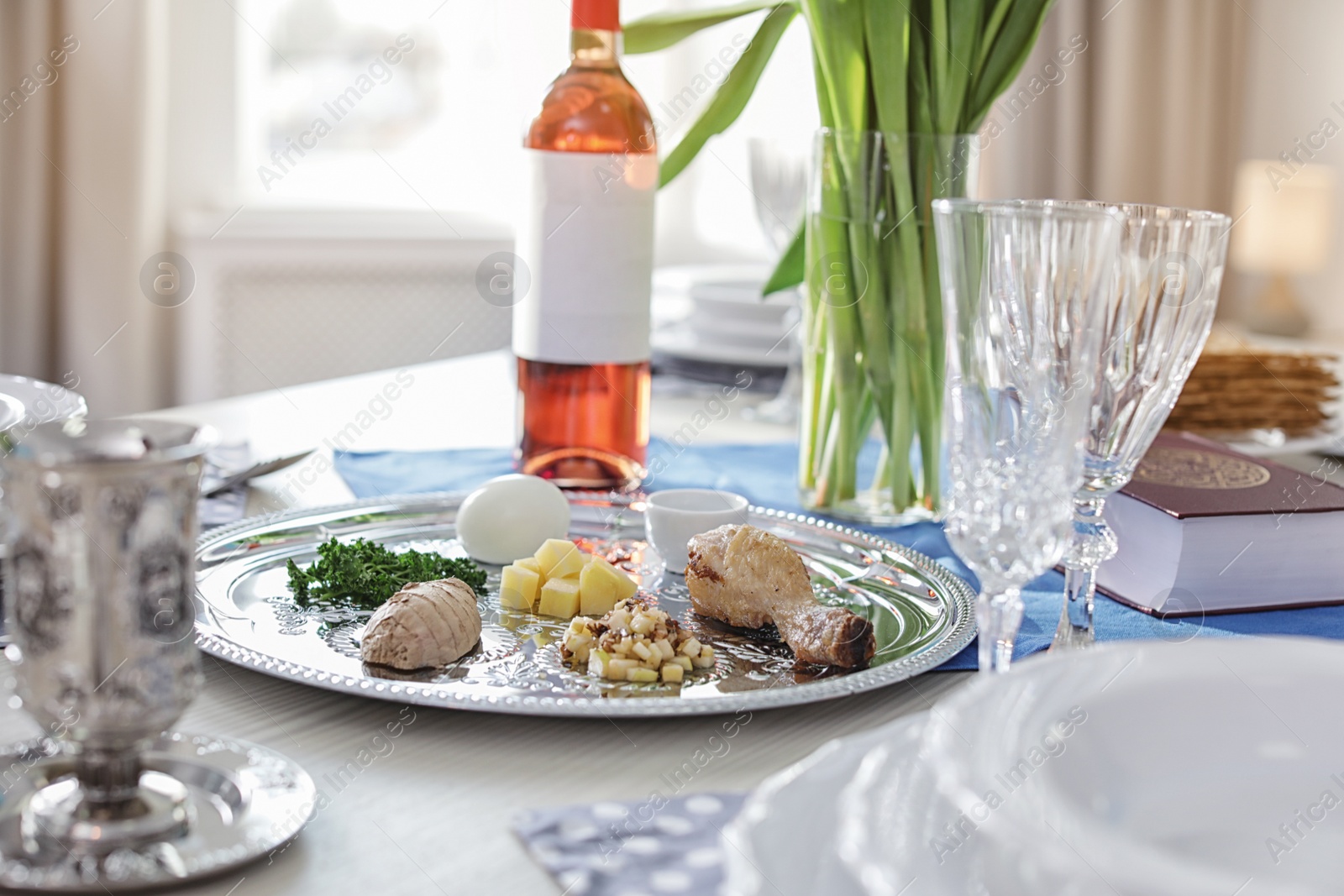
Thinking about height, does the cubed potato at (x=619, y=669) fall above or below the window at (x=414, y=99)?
below

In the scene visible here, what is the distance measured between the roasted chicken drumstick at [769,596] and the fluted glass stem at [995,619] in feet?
0.34

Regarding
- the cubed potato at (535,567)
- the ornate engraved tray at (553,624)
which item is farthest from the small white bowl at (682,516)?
the cubed potato at (535,567)

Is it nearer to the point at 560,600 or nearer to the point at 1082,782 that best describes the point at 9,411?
the point at 560,600

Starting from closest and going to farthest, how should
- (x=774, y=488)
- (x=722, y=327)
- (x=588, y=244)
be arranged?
(x=588, y=244) < (x=774, y=488) < (x=722, y=327)

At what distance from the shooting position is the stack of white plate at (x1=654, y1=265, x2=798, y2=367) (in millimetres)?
1457

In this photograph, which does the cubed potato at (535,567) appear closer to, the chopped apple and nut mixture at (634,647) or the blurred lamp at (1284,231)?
the chopped apple and nut mixture at (634,647)

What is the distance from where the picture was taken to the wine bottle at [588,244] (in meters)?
0.92

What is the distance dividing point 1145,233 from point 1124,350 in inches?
2.3

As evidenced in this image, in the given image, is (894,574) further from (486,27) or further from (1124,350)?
(486,27)

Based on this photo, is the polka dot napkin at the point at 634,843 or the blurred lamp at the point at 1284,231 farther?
the blurred lamp at the point at 1284,231

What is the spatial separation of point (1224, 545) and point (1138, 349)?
0.19m

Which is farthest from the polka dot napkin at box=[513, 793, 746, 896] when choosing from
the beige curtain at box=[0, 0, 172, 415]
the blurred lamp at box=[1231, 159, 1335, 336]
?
the blurred lamp at box=[1231, 159, 1335, 336]

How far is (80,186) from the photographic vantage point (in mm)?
2213

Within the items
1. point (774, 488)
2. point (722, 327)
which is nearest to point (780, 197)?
point (722, 327)
